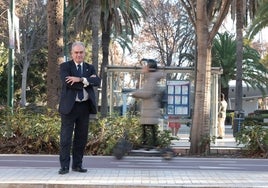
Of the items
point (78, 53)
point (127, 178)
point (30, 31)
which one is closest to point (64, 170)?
point (127, 178)

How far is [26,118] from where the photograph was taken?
40.7 feet

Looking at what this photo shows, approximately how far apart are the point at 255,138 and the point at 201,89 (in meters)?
1.94

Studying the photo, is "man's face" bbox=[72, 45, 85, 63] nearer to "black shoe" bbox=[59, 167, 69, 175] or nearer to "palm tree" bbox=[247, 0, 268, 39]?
"black shoe" bbox=[59, 167, 69, 175]

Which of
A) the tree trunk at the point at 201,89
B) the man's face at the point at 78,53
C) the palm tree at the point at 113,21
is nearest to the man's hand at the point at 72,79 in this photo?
the man's face at the point at 78,53

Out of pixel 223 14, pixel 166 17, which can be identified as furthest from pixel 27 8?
pixel 223 14

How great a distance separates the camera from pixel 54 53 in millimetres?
15680

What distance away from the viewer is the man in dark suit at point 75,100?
7752 millimetres

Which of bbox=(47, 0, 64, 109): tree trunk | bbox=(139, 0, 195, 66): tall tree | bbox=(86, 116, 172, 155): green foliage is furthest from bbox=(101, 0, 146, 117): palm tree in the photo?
bbox=(86, 116, 172, 155): green foliage

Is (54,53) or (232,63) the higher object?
(232,63)

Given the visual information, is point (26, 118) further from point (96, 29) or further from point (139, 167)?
point (96, 29)

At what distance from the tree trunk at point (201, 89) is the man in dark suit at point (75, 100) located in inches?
224

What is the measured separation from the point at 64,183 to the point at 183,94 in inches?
493

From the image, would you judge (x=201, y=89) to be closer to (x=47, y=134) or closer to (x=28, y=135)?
(x=47, y=134)

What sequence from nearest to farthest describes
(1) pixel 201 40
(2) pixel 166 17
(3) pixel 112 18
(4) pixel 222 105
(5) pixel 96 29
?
(1) pixel 201 40, (4) pixel 222 105, (5) pixel 96 29, (3) pixel 112 18, (2) pixel 166 17
